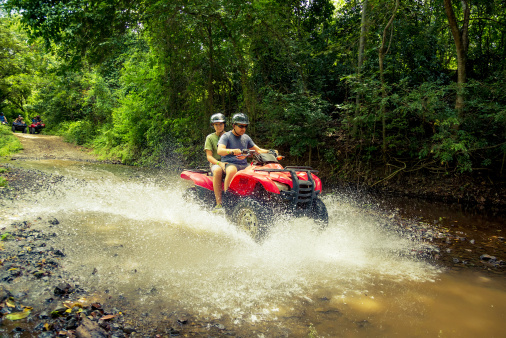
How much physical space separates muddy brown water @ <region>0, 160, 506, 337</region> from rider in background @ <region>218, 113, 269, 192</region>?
0.99 metres

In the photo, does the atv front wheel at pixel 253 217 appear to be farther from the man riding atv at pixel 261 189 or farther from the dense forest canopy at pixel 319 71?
the dense forest canopy at pixel 319 71

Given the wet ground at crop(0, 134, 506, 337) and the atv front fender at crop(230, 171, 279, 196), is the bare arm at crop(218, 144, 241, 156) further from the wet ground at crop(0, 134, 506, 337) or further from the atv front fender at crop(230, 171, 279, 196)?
the wet ground at crop(0, 134, 506, 337)

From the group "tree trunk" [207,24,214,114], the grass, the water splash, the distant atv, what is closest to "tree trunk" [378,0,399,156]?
the water splash

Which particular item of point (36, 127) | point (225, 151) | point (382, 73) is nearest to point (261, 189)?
point (225, 151)

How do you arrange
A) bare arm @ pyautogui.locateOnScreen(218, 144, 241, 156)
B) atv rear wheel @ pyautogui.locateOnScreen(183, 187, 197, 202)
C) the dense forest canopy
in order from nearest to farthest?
bare arm @ pyautogui.locateOnScreen(218, 144, 241, 156)
atv rear wheel @ pyautogui.locateOnScreen(183, 187, 197, 202)
the dense forest canopy

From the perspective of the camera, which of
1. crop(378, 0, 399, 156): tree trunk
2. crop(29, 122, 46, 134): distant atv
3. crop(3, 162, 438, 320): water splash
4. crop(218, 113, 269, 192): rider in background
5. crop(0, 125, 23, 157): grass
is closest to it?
crop(3, 162, 438, 320): water splash

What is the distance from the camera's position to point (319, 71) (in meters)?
13.9

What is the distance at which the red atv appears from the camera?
5.33 metres

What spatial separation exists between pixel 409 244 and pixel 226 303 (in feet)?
13.0

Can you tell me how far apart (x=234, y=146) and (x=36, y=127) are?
3112 cm

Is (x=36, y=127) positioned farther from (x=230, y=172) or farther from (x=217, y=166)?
(x=230, y=172)

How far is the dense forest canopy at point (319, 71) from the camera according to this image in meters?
9.86

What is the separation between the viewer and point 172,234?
6176 mm

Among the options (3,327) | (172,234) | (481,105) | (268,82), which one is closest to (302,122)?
(268,82)
